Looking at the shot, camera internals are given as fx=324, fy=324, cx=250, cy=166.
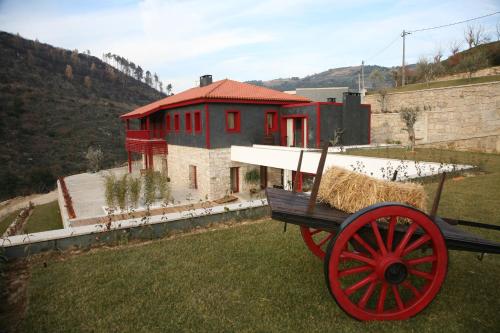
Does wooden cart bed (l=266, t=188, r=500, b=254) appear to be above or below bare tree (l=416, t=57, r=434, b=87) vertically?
below

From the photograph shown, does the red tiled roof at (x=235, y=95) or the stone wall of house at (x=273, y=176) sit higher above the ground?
the red tiled roof at (x=235, y=95)

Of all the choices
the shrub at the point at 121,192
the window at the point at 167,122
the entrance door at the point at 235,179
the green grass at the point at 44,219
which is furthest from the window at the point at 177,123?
the shrub at the point at 121,192

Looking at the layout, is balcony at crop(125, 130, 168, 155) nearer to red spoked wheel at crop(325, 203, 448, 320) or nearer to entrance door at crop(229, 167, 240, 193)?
entrance door at crop(229, 167, 240, 193)

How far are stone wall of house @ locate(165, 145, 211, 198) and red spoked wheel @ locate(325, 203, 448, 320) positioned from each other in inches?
587

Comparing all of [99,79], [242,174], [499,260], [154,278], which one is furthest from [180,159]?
[99,79]

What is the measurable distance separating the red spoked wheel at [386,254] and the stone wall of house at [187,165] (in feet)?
48.9

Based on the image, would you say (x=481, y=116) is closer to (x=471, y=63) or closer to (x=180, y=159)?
(x=471, y=63)

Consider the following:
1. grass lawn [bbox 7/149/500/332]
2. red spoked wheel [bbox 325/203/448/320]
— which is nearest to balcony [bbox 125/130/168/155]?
grass lawn [bbox 7/149/500/332]

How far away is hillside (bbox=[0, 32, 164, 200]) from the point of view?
36594 mm

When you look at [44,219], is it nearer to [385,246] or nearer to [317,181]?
[317,181]

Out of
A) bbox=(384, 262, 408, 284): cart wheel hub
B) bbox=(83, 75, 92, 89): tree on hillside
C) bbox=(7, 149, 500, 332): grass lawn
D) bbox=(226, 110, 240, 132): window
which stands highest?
bbox=(83, 75, 92, 89): tree on hillside

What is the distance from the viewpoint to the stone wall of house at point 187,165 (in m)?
18.3

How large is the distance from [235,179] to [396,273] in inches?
629

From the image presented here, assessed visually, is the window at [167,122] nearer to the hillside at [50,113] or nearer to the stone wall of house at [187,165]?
the stone wall of house at [187,165]
